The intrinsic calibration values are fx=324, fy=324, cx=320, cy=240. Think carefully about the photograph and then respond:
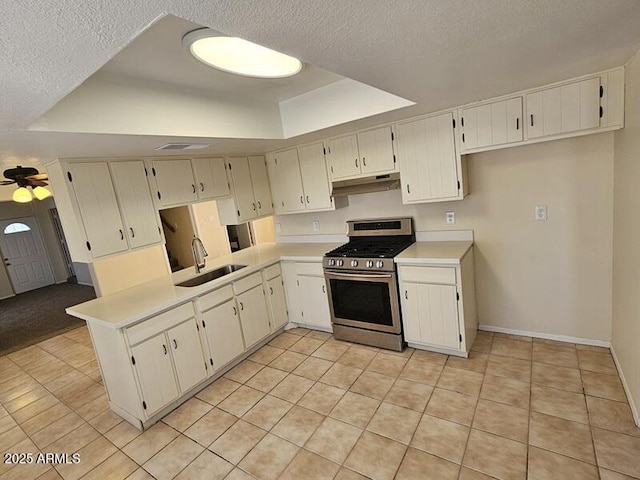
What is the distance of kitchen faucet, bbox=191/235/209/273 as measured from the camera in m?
3.28

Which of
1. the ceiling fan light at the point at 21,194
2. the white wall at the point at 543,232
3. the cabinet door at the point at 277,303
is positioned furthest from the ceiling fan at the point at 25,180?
the white wall at the point at 543,232

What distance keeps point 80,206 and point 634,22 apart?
3.40 m

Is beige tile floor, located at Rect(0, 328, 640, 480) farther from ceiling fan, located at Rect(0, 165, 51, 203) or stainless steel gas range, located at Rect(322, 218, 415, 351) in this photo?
ceiling fan, located at Rect(0, 165, 51, 203)

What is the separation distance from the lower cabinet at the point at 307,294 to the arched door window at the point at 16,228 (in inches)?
302

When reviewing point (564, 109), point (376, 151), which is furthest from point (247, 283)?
point (564, 109)

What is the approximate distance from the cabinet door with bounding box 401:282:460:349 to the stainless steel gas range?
10cm

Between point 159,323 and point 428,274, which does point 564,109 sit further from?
point 159,323

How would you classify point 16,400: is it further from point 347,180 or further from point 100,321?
point 347,180

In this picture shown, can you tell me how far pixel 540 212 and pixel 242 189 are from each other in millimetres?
2936

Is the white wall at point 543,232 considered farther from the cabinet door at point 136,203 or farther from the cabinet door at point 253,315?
the cabinet door at point 136,203

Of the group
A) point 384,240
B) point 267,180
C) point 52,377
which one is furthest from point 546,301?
point 52,377

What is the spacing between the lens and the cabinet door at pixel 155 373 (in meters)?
2.39

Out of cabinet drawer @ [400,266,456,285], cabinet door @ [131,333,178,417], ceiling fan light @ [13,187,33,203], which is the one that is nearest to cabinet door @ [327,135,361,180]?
cabinet drawer @ [400,266,456,285]

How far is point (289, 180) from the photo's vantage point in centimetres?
381
